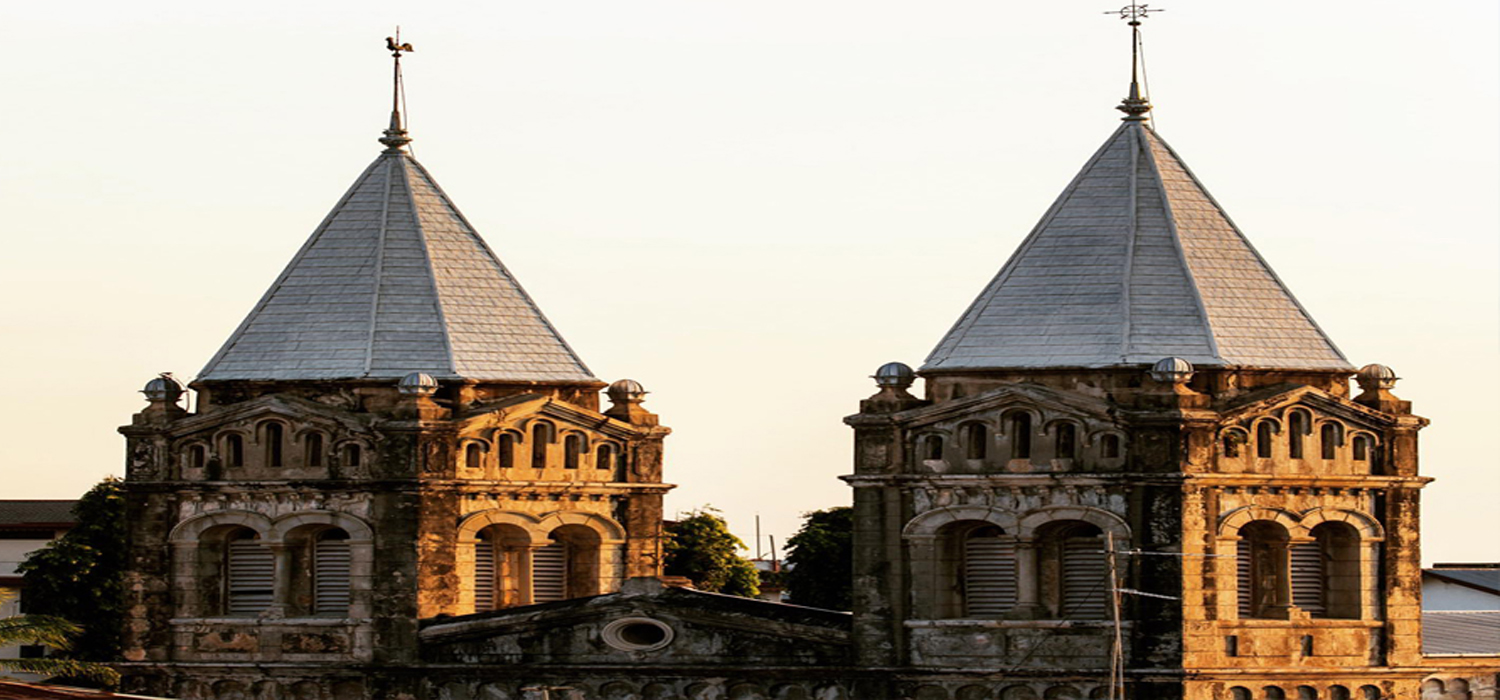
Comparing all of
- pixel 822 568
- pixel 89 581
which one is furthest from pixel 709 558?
pixel 89 581

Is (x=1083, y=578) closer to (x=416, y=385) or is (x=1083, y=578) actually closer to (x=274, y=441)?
(x=416, y=385)

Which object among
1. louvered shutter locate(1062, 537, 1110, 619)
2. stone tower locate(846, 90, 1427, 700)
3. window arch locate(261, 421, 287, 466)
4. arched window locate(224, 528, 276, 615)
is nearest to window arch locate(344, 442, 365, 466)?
window arch locate(261, 421, 287, 466)

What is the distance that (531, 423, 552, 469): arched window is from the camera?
83.2 m

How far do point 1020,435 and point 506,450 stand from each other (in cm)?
1229

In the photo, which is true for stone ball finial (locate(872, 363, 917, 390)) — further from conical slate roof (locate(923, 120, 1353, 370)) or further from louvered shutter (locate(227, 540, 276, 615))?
louvered shutter (locate(227, 540, 276, 615))

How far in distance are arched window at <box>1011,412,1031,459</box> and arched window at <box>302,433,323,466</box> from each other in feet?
50.0

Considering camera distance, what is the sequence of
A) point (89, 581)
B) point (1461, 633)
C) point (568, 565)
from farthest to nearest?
point (89, 581) → point (1461, 633) → point (568, 565)

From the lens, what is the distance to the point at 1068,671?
76.1m

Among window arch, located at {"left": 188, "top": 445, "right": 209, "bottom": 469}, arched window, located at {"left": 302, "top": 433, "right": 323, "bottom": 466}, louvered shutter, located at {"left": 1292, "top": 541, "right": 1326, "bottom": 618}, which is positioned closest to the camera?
louvered shutter, located at {"left": 1292, "top": 541, "right": 1326, "bottom": 618}

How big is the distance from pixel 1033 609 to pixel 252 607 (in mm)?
17512

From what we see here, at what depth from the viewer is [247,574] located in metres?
82.6

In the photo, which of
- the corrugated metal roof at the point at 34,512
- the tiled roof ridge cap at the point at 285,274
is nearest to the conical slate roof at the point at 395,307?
the tiled roof ridge cap at the point at 285,274

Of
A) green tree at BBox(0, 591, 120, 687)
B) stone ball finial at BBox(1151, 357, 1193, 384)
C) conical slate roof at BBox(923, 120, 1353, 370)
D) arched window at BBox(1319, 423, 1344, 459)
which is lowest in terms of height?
green tree at BBox(0, 591, 120, 687)

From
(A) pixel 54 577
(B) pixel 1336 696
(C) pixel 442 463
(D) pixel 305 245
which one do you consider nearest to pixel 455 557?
(C) pixel 442 463
